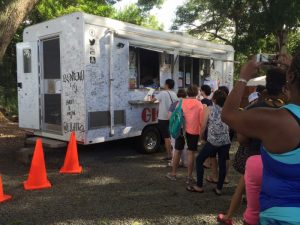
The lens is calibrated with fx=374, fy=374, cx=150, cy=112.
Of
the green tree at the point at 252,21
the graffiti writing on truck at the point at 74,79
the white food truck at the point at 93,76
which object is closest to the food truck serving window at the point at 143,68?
the white food truck at the point at 93,76

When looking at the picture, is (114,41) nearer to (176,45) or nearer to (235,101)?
(176,45)

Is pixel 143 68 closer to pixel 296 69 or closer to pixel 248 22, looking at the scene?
pixel 296 69

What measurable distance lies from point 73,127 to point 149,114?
1.87 metres

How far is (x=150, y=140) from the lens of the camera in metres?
8.45

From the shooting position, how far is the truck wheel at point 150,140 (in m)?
8.23

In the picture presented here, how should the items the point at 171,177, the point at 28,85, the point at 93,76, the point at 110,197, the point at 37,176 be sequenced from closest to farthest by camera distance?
the point at 110,197 → the point at 37,176 → the point at 171,177 → the point at 93,76 → the point at 28,85

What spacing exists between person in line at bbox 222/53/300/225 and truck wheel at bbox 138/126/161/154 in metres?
6.33

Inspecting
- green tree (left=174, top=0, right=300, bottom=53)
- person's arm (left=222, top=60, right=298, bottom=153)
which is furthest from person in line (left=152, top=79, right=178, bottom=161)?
green tree (left=174, top=0, right=300, bottom=53)

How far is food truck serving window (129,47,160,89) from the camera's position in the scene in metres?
8.01

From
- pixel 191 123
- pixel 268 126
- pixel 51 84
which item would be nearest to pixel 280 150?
pixel 268 126

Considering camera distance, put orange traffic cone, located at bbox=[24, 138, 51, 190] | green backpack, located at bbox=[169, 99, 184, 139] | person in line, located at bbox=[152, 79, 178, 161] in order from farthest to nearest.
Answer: person in line, located at bbox=[152, 79, 178, 161] < green backpack, located at bbox=[169, 99, 184, 139] < orange traffic cone, located at bbox=[24, 138, 51, 190]

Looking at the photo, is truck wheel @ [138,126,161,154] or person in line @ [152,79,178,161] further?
truck wheel @ [138,126,161,154]

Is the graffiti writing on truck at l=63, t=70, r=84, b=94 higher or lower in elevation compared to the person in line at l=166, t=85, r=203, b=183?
higher

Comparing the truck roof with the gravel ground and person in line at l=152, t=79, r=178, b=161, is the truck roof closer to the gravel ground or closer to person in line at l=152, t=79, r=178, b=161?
person in line at l=152, t=79, r=178, b=161
